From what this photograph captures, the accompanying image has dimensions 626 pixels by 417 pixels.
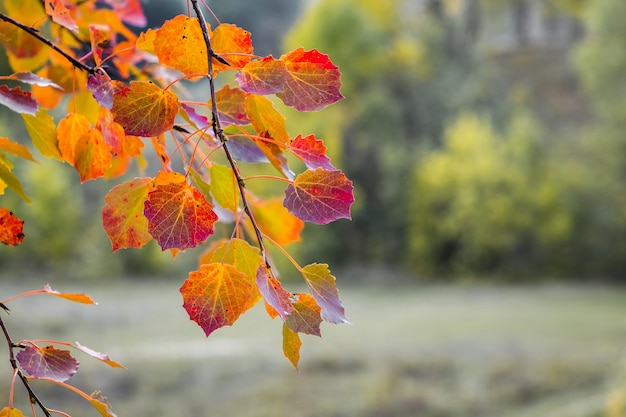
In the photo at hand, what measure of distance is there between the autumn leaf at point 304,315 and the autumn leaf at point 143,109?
11 cm

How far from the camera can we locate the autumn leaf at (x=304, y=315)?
35 centimetres

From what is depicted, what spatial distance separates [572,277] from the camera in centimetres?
1081

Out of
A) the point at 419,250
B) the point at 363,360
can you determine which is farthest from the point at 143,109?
the point at 419,250

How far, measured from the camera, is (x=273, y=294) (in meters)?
0.35

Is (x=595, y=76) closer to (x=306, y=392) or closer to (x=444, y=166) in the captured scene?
(x=444, y=166)

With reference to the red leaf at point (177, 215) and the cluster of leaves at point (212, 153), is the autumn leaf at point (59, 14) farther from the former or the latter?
the red leaf at point (177, 215)

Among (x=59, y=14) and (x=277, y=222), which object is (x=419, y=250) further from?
(x=59, y=14)

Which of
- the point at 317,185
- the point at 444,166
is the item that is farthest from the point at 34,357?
the point at 444,166

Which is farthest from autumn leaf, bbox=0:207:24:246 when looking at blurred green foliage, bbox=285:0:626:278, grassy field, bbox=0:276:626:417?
blurred green foliage, bbox=285:0:626:278

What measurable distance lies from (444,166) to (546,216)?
62.5 inches

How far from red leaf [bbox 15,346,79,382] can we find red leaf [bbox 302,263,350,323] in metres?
0.14

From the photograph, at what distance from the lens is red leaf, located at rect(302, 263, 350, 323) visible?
36 cm

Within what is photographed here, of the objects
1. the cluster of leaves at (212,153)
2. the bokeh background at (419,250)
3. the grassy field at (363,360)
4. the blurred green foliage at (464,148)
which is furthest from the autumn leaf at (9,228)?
the blurred green foliage at (464,148)

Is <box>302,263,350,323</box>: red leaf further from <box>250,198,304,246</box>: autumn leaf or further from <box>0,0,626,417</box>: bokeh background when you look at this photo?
<box>0,0,626,417</box>: bokeh background
